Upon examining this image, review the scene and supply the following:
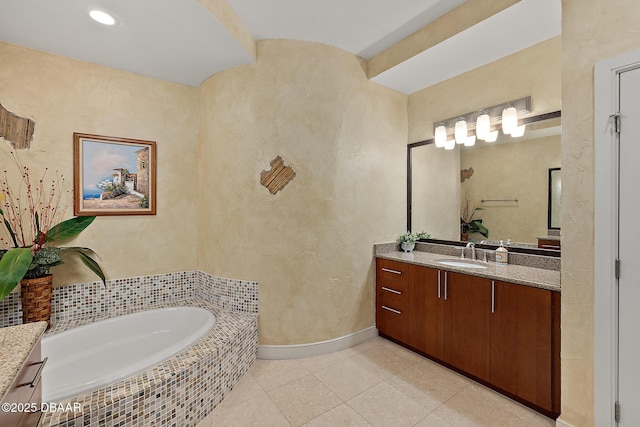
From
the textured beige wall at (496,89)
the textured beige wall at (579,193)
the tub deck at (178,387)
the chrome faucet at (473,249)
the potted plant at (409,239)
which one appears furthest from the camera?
the potted plant at (409,239)

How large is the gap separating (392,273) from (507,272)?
970 mm

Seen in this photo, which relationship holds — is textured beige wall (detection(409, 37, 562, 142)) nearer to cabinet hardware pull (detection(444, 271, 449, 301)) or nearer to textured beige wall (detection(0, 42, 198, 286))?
cabinet hardware pull (detection(444, 271, 449, 301))

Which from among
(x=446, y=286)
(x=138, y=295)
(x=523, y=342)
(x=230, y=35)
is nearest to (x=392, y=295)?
(x=446, y=286)

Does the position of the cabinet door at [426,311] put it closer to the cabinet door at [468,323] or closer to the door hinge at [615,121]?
the cabinet door at [468,323]

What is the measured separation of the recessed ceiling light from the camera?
6.19ft

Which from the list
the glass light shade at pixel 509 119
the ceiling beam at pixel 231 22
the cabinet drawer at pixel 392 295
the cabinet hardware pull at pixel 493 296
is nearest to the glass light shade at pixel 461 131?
the glass light shade at pixel 509 119

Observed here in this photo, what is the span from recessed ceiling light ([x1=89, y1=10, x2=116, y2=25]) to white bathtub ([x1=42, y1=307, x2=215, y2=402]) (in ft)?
7.53

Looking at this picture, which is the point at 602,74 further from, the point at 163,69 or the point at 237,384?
the point at 163,69

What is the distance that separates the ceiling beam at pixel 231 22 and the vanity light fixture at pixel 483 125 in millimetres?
2000

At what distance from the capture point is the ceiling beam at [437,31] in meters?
2.00

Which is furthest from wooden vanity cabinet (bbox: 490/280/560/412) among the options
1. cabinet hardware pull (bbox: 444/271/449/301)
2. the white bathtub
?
the white bathtub

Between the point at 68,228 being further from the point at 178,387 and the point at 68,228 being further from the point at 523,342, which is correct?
the point at 523,342

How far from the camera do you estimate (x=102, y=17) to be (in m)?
1.93

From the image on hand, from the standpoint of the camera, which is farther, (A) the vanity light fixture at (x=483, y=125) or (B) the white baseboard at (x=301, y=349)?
(B) the white baseboard at (x=301, y=349)
